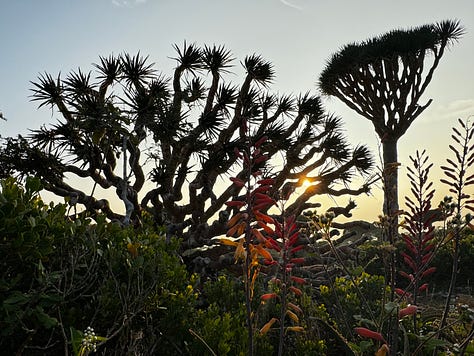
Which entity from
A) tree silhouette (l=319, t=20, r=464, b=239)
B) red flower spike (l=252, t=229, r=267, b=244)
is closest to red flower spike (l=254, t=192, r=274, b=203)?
red flower spike (l=252, t=229, r=267, b=244)

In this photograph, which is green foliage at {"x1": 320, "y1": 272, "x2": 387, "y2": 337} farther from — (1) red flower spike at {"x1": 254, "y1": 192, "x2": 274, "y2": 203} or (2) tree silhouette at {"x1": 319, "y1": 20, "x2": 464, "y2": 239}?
(2) tree silhouette at {"x1": 319, "y1": 20, "x2": 464, "y2": 239}

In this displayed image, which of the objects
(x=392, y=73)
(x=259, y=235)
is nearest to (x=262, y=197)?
(x=259, y=235)

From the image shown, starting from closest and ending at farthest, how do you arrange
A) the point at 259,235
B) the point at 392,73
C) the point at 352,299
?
the point at 259,235
the point at 352,299
the point at 392,73

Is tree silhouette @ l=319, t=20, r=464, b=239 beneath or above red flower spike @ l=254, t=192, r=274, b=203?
above

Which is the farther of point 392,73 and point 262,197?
point 392,73

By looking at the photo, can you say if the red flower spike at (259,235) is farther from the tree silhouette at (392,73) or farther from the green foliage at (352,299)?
the tree silhouette at (392,73)

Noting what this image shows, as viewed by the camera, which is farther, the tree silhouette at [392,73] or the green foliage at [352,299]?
the tree silhouette at [392,73]

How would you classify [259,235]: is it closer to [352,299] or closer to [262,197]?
[262,197]

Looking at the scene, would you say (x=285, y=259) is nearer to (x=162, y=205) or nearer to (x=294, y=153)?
(x=162, y=205)

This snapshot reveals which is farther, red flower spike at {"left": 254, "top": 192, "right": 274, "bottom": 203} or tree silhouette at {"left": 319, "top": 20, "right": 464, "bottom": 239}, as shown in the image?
tree silhouette at {"left": 319, "top": 20, "right": 464, "bottom": 239}

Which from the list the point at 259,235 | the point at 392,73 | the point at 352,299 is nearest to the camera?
the point at 259,235

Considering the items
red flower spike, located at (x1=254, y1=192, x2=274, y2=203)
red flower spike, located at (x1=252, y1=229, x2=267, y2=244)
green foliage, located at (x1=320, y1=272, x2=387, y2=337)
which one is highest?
red flower spike, located at (x1=254, y1=192, x2=274, y2=203)

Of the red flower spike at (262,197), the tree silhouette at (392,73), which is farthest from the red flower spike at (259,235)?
the tree silhouette at (392,73)

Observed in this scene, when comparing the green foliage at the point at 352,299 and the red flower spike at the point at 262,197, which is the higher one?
the red flower spike at the point at 262,197
